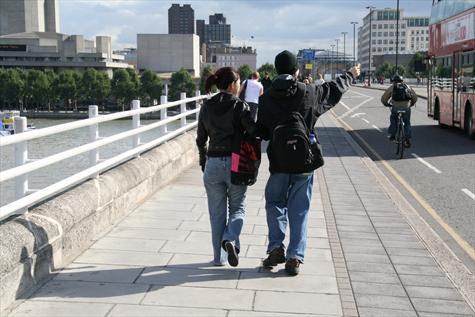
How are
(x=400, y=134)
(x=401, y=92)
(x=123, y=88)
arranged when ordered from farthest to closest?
1. (x=123, y=88)
2. (x=400, y=134)
3. (x=401, y=92)

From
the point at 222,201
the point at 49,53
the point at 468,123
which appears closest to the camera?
the point at 222,201

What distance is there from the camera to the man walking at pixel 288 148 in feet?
16.6

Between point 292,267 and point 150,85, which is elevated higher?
point 150,85

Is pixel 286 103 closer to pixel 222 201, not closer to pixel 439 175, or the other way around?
pixel 222 201

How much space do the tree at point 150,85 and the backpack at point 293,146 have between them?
13854cm

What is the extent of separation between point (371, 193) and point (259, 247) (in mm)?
3762

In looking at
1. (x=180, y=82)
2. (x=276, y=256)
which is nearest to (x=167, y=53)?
(x=180, y=82)

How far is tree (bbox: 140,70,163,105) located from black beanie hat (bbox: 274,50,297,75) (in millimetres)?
138364

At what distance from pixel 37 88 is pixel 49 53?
4100cm

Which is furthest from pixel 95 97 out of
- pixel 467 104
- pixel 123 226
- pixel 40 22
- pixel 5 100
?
pixel 123 226

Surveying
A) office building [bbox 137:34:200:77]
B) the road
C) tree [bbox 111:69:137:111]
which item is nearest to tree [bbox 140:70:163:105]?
tree [bbox 111:69:137:111]

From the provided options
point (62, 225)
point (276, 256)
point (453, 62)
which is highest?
point (453, 62)

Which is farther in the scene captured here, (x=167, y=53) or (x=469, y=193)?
(x=167, y=53)

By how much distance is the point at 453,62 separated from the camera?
18656 millimetres
